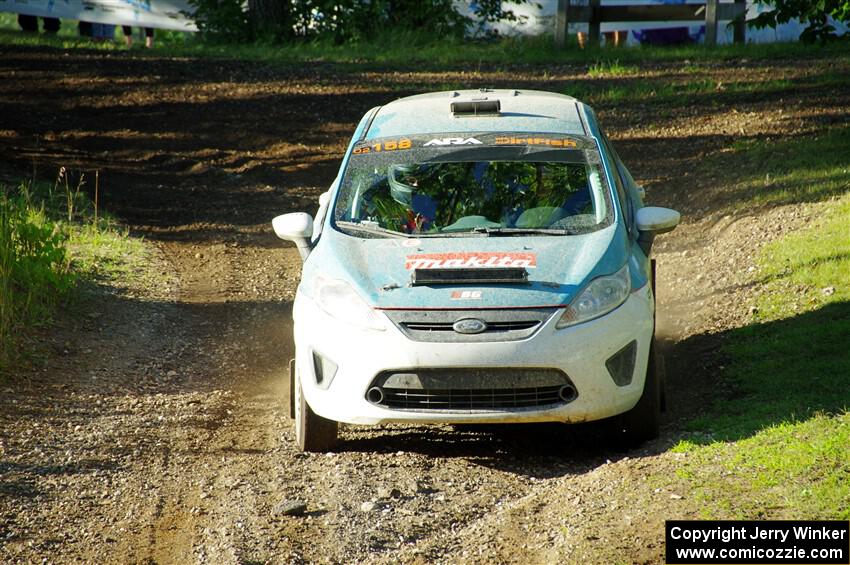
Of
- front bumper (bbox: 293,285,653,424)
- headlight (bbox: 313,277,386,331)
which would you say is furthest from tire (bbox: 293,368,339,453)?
headlight (bbox: 313,277,386,331)

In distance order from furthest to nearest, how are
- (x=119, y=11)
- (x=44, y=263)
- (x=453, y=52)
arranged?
(x=119, y=11)
(x=453, y=52)
(x=44, y=263)

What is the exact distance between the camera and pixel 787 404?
6.67 metres

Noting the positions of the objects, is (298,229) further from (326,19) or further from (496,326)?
(326,19)

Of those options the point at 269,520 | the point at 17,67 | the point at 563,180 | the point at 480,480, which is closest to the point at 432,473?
the point at 480,480

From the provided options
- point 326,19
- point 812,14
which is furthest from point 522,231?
point 326,19

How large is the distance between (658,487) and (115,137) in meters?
12.0

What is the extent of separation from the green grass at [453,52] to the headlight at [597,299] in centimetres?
1267

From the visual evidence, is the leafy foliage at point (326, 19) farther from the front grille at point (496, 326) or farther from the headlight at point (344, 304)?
the front grille at point (496, 326)

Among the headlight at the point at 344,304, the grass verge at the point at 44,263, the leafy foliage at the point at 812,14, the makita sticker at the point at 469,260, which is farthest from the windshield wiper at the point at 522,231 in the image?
the leafy foliage at the point at 812,14

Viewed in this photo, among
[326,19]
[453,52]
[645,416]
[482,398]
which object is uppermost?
[326,19]

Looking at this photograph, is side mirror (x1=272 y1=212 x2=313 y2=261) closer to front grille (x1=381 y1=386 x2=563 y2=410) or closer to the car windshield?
the car windshield

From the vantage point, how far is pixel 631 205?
7453 mm

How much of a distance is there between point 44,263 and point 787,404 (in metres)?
5.66

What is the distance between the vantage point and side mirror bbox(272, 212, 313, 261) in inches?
275
